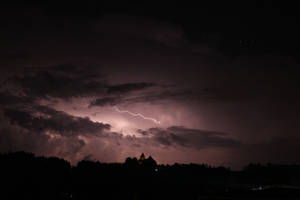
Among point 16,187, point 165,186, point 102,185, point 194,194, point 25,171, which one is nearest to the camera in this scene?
point 194,194

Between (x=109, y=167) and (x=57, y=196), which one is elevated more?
(x=109, y=167)

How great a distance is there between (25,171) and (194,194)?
1993 inches

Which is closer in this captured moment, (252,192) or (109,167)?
(252,192)

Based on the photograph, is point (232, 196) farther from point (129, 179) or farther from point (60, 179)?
point (60, 179)

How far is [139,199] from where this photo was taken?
7275cm

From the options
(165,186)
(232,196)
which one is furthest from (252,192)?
(165,186)

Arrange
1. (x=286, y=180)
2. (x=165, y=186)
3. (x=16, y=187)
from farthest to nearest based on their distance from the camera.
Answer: (x=286, y=180) < (x=16, y=187) < (x=165, y=186)

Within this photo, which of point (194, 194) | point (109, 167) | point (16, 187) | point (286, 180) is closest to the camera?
point (194, 194)

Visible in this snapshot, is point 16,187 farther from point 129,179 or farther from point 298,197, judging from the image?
point 298,197

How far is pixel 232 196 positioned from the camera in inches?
2965

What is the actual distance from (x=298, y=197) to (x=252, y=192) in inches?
370

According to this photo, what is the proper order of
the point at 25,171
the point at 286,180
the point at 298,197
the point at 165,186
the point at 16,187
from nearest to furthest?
the point at 298,197 < the point at 165,186 < the point at 16,187 < the point at 25,171 < the point at 286,180

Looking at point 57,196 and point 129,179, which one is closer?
point 57,196

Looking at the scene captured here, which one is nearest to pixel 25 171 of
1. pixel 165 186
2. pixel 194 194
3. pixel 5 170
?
pixel 5 170
